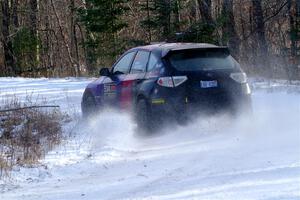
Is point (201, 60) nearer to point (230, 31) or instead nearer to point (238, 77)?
point (238, 77)

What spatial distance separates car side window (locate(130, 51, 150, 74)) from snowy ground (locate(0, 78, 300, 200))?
3.16 feet

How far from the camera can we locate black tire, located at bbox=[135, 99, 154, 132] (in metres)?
10.7

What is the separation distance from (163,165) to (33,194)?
2.00 m

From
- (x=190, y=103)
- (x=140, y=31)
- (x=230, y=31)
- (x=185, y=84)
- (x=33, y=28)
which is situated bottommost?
(x=190, y=103)

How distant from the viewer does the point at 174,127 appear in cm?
1074

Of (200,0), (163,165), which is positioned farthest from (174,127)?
(200,0)

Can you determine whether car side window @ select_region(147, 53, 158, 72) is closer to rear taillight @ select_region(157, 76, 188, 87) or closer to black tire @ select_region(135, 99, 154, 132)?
rear taillight @ select_region(157, 76, 188, 87)

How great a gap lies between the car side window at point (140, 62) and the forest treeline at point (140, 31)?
11.1 metres

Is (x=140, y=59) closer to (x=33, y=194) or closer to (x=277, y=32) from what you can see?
(x=33, y=194)

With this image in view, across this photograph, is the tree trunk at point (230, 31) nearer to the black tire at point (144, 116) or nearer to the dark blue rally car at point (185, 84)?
the dark blue rally car at point (185, 84)

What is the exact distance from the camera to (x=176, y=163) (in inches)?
332

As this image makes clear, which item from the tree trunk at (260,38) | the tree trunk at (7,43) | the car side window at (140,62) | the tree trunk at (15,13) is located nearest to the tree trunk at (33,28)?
the tree trunk at (15,13)

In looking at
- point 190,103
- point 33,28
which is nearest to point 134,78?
point 190,103

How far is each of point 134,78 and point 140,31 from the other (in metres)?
24.9
